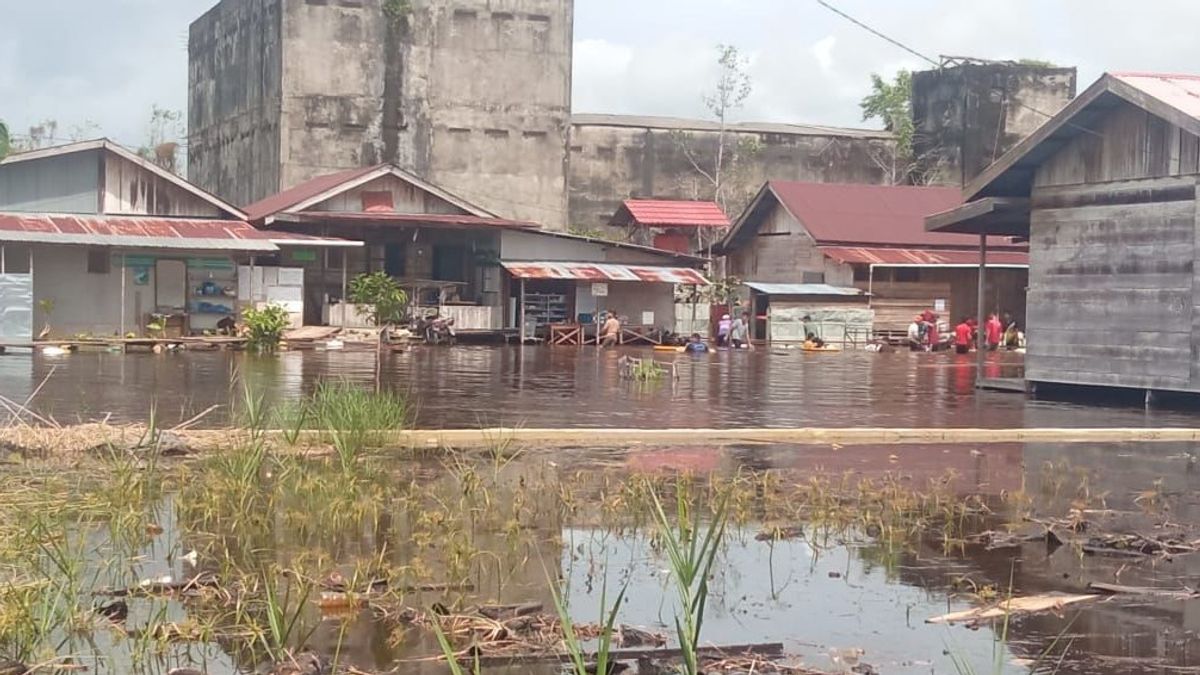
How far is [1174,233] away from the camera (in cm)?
1744

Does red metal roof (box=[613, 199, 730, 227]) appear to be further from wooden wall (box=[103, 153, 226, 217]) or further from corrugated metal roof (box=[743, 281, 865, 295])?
wooden wall (box=[103, 153, 226, 217])

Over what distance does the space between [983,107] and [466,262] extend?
2296 cm

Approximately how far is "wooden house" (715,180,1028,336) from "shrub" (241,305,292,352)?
14491 mm

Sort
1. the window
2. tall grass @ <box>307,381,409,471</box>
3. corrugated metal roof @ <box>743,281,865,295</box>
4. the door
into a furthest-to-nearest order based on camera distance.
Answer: corrugated metal roof @ <box>743,281,865,295</box> → the door → the window → tall grass @ <box>307,381,409,471</box>

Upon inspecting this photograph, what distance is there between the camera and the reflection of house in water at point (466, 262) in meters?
34.8

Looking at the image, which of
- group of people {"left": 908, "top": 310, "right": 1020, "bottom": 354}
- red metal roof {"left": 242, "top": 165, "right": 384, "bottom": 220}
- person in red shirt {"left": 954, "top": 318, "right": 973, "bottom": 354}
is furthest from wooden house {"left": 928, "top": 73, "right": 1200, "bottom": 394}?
red metal roof {"left": 242, "top": 165, "right": 384, "bottom": 220}

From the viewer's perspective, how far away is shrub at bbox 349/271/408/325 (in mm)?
33219

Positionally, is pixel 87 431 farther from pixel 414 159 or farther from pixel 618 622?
pixel 414 159

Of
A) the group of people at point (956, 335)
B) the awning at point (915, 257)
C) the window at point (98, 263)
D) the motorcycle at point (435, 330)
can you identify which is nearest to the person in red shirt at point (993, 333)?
the group of people at point (956, 335)

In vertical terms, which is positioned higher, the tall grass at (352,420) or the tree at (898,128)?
the tree at (898,128)

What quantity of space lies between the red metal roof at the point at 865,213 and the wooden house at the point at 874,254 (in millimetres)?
29

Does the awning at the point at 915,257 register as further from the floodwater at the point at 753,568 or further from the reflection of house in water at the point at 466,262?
the floodwater at the point at 753,568

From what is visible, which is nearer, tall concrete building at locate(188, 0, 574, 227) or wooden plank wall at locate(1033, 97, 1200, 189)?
wooden plank wall at locate(1033, 97, 1200, 189)

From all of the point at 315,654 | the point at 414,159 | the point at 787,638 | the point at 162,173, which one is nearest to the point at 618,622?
the point at 787,638
